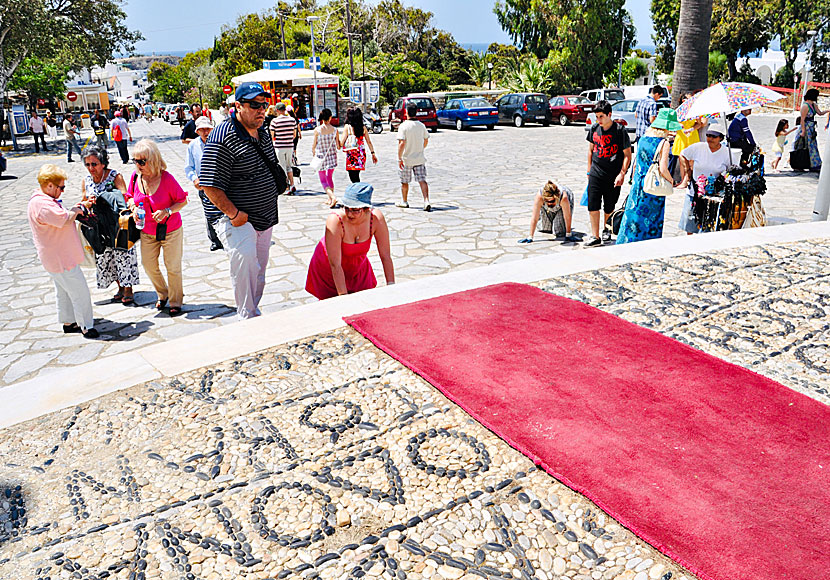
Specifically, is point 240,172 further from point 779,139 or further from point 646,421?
point 779,139

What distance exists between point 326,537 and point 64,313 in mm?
4341

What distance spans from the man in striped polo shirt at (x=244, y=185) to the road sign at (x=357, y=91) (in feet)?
92.5

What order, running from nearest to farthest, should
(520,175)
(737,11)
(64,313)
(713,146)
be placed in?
(64,313)
(713,146)
(520,175)
(737,11)

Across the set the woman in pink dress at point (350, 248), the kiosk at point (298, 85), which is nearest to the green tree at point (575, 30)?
the kiosk at point (298, 85)

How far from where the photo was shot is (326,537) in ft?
9.99

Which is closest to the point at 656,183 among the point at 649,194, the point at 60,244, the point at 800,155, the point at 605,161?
the point at 649,194

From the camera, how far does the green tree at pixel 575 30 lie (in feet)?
136

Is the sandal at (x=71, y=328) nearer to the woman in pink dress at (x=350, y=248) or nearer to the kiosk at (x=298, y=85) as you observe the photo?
the woman in pink dress at (x=350, y=248)

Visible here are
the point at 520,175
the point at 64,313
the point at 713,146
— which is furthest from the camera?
the point at 520,175

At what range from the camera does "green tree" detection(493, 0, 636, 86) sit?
41.6 metres

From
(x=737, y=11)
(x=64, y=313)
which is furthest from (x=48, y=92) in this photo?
(x=64, y=313)

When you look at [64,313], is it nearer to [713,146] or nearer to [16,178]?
[713,146]

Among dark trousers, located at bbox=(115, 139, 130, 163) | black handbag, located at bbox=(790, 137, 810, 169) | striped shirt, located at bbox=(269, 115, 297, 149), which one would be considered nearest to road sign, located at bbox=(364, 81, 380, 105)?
dark trousers, located at bbox=(115, 139, 130, 163)

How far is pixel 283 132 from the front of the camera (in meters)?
12.6
